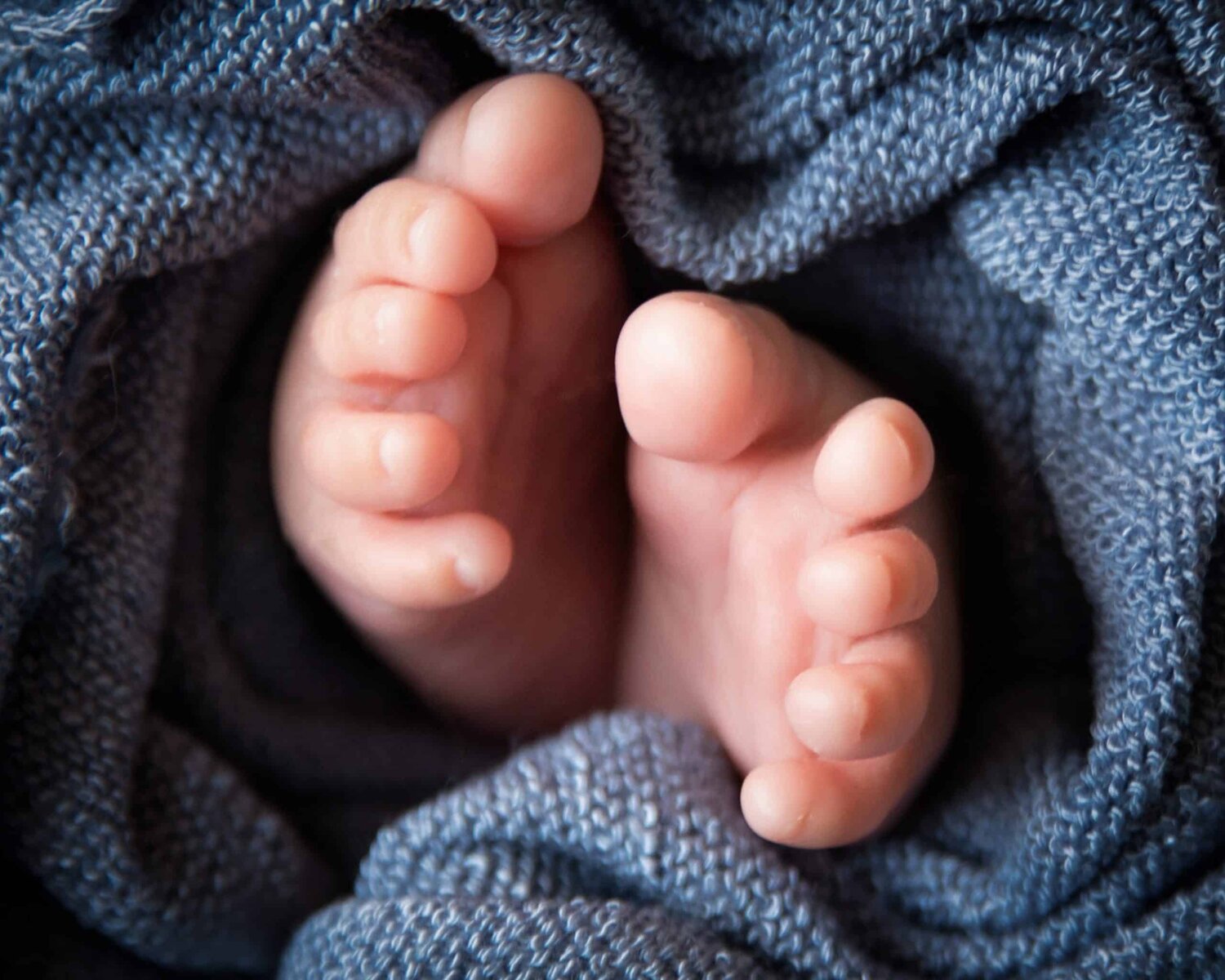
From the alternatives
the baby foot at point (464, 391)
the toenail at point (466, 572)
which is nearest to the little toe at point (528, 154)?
the baby foot at point (464, 391)

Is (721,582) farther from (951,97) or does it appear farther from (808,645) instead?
(951,97)

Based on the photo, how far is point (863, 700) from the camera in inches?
13.7

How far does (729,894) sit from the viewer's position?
395 mm

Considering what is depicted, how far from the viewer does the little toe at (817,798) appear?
37 cm

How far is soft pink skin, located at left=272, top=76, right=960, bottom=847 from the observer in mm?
355

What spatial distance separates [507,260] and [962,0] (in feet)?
0.53

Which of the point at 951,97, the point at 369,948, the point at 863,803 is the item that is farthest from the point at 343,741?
the point at 951,97

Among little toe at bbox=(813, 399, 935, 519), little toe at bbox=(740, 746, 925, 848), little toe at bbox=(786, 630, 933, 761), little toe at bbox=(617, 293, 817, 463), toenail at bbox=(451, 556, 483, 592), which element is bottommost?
little toe at bbox=(740, 746, 925, 848)

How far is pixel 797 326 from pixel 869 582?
154 millimetres

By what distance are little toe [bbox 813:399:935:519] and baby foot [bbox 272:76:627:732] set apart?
0.08 m

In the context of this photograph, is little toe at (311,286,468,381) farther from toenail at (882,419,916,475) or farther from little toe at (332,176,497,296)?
toenail at (882,419,916,475)

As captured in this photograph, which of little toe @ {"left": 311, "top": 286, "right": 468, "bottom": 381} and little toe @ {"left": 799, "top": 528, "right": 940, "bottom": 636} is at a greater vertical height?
little toe @ {"left": 311, "top": 286, "right": 468, "bottom": 381}

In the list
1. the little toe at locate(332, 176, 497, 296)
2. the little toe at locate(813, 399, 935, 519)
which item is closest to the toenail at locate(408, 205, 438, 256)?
the little toe at locate(332, 176, 497, 296)

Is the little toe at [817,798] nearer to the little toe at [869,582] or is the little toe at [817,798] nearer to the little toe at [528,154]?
the little toe at [869,582]
